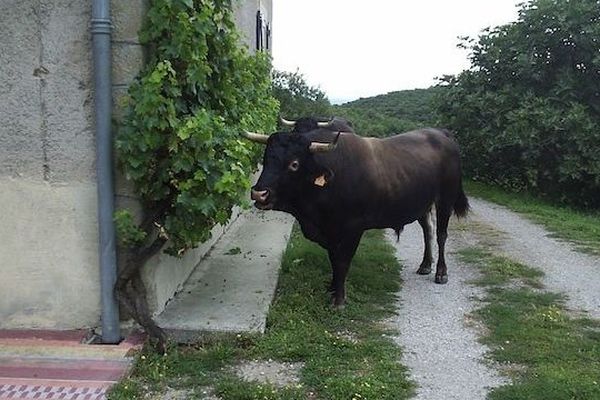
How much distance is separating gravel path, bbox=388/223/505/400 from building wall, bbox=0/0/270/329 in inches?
78.0

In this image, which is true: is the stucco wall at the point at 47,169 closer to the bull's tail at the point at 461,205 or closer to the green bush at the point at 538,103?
the bull's tail at the point at 461,205

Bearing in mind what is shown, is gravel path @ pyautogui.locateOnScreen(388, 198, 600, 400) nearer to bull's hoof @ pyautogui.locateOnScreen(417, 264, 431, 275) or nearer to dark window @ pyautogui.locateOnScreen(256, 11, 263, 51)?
bull's hoof @ pyautogui.locateOnScreen(417, 264, 431, 275)

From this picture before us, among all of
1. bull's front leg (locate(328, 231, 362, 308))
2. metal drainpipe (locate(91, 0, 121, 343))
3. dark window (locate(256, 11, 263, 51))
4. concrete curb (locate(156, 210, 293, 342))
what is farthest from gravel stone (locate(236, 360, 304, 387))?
dark window (locate(256, 11, 263, 51))

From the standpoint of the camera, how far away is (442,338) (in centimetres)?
525

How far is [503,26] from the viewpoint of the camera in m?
16.0

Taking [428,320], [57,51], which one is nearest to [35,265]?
[57,51]

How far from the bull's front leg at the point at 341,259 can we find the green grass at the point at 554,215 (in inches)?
174

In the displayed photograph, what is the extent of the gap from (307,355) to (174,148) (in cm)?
161

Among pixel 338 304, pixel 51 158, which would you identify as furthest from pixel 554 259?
pixel 51 158

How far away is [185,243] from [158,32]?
4.61 ft

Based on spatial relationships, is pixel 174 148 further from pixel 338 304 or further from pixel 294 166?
pixel 338 304

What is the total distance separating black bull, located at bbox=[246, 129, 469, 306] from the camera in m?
5.34

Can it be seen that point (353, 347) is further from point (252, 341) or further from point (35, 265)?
point (35, 265)

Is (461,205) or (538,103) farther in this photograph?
(538,103)
